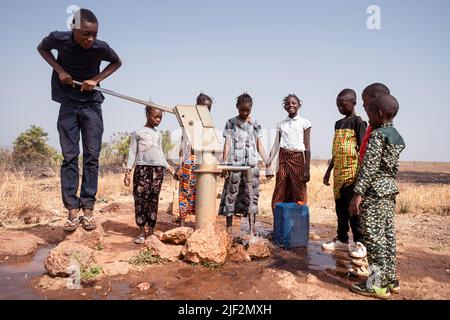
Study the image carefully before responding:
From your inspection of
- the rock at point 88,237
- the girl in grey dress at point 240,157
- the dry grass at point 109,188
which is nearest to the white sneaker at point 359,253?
the girl in grey dress at point 240,157

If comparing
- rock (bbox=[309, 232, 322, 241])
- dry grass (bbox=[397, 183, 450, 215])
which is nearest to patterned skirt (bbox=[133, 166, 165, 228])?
rock (bbox=[309, 232, 322, 241])

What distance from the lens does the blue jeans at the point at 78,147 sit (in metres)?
3.19

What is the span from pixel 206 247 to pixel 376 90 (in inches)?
79.9

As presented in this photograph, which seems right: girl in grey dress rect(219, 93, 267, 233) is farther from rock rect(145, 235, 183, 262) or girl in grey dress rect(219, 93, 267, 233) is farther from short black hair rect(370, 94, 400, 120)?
short black hair rect(370, 94, 400, 120)

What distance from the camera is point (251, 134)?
13.8 ft

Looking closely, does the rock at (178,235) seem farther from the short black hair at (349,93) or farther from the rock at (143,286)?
the short black hair at (349,93)

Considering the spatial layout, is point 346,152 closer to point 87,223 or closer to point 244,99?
point 244,99

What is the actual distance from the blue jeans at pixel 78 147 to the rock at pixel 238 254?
145 centimetres

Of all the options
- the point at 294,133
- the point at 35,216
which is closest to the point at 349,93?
the point at 294,133

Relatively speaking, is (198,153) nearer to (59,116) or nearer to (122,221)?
(59,116)

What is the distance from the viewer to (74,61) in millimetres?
3221
